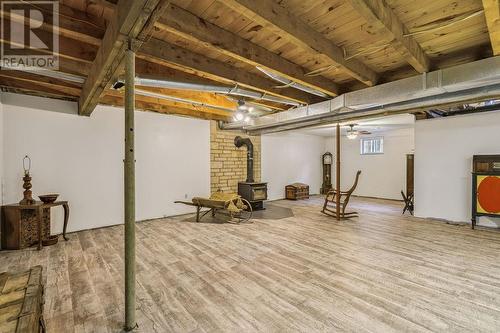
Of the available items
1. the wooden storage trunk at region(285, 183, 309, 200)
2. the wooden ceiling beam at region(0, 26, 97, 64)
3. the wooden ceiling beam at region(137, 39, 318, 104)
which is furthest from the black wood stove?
the wooden ceiling beam at region(0, 26, 97, 64)

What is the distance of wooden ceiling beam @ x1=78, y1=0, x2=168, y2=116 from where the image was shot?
1479 mm

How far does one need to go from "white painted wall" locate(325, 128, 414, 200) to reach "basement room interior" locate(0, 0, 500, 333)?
6.64 ft

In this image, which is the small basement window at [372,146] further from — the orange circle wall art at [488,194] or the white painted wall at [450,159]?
the orange circle wall art at [488,194]

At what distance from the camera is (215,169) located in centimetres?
641

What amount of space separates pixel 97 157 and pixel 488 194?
24.1ft

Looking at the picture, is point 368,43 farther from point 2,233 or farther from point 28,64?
point 2,233

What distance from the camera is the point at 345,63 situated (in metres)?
2.77

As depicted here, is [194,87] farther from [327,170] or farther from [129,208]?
[327,170]

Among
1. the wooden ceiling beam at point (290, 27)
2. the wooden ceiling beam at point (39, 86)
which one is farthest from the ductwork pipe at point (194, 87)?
the wooden ceiling beam at point (39, 86)

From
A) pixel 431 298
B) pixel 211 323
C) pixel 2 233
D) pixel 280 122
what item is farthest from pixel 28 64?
pixel 431 298

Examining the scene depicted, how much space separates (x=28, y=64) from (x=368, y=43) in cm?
378

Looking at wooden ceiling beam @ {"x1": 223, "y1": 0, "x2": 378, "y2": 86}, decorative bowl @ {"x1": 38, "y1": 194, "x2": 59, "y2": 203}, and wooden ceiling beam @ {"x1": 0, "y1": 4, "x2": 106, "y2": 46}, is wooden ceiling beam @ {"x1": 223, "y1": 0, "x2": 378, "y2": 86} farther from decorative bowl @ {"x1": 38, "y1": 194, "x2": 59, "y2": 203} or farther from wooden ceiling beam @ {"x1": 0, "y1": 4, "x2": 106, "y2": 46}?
decorative bowl @ {"x1": 38, "y1": 194, "x2": 59, "y2": 203}

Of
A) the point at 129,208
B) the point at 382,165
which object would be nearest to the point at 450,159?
the point at 382,165

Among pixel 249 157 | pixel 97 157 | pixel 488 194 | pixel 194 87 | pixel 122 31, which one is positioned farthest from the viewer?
pixel 249 157
